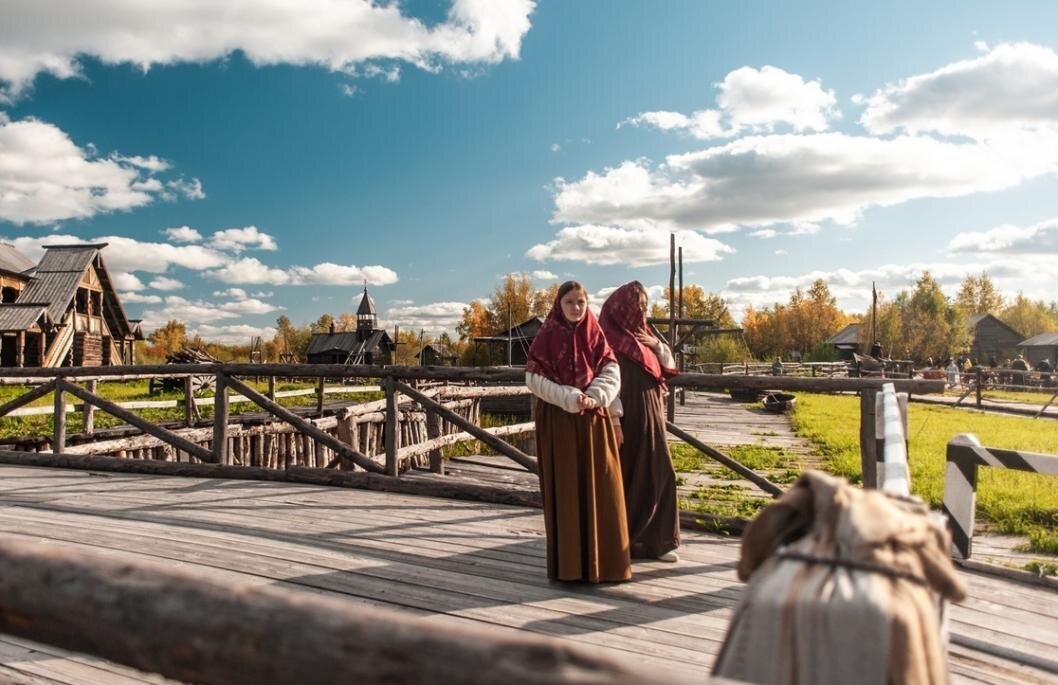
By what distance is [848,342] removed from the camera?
58.6m

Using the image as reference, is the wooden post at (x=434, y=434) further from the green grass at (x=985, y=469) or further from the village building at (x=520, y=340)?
the village building at (x=520, y=340)

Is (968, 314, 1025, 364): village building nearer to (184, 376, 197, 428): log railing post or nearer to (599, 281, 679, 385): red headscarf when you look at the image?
(184, 376, 197, 428): log railing post

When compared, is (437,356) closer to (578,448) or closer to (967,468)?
(578,448)

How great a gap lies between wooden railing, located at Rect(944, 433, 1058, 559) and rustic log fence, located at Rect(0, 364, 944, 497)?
405 millimetres

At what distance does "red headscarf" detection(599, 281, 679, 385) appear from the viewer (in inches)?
160

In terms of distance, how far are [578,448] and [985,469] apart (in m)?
8.29

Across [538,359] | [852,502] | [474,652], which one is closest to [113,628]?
[474,652]

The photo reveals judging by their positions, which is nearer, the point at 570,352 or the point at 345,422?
the point at 570,352

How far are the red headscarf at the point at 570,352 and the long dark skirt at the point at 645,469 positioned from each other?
32 centimetres

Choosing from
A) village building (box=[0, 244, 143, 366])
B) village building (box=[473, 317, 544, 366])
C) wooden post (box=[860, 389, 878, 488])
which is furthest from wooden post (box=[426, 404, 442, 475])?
village building (box=[473, 317, 544, 366])

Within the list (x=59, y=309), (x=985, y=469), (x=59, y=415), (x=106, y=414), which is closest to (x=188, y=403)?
(x=106, y=414)

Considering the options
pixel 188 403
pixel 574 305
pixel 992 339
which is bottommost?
pixel 188 403

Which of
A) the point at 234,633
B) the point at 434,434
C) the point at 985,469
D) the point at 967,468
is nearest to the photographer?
the point at 234,633

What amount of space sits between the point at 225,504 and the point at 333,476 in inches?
40.7
